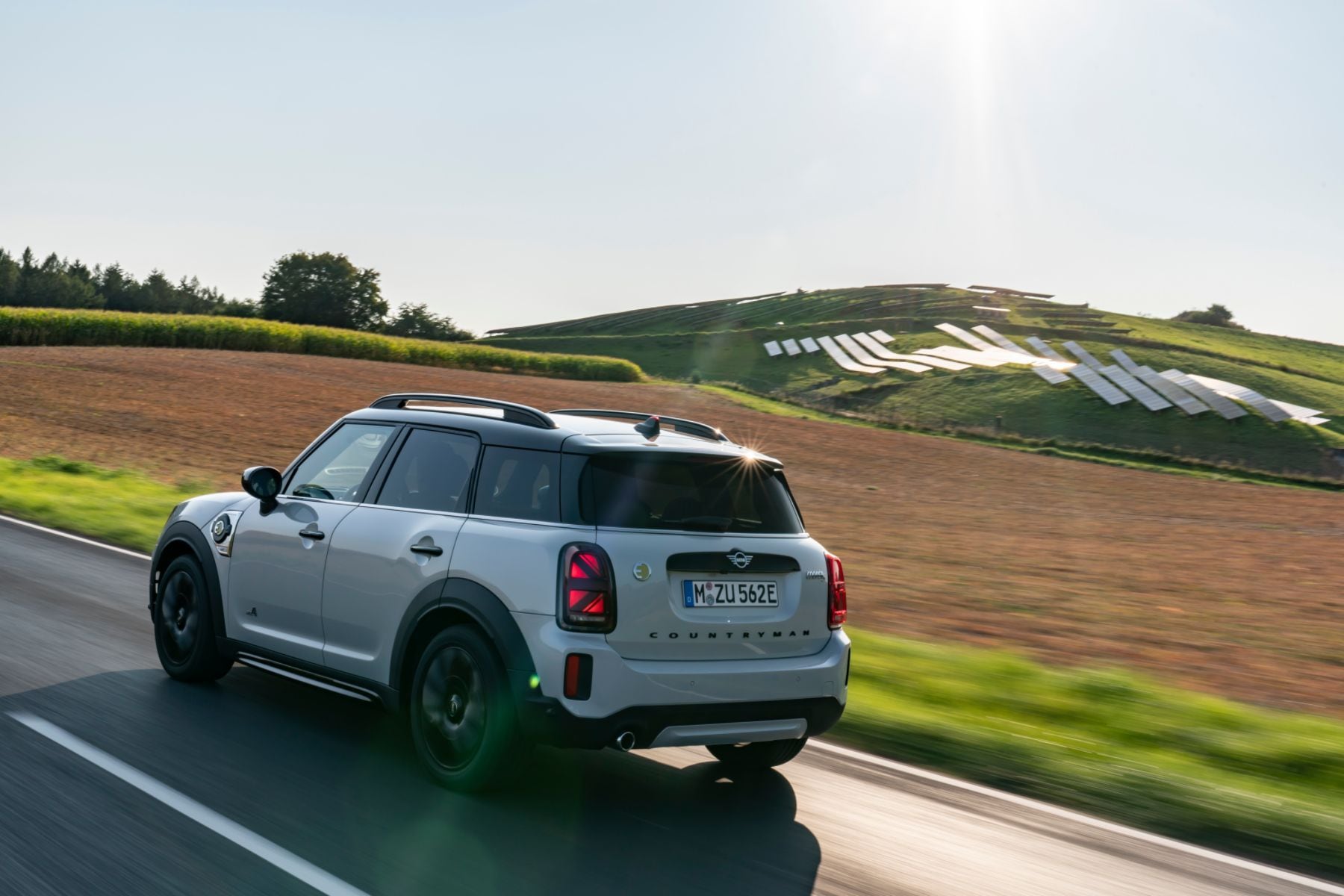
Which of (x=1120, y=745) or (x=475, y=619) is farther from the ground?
(x=475, y=619)

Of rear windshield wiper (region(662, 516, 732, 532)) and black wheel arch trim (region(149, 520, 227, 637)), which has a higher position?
rear windshield wiper (region(662, 516, 732, 532))

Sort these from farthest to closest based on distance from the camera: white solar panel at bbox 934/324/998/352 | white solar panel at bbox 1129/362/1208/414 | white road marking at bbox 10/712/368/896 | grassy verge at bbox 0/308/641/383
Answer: white solar panel at bbox 934/324/998/352, white solar panel at bbox 1129/362/1208/414, grassy verge at bbox 0/308/641/383, white road marking at bbox 10/712/368/896

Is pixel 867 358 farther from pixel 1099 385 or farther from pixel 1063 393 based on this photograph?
pixel 1063 393

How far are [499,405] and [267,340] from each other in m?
63.7

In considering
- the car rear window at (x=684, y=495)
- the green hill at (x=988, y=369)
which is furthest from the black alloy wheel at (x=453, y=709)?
the green hill at (x=988, y=369)

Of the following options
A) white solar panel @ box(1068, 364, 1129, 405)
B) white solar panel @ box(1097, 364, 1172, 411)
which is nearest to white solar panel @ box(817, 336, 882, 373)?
white solar panel @ box(1068, 364, 1129, 405)

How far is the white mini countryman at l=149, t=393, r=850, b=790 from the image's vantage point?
4941mm

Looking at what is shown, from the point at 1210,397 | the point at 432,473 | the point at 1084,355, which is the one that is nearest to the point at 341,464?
the point at 432,473

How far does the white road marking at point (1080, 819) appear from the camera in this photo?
502cm

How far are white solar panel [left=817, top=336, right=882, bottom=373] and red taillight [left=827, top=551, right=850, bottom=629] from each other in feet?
225

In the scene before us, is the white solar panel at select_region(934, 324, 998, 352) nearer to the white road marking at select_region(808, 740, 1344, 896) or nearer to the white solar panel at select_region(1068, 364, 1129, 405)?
the white solar panel at select_region(1068, 364, 1129, 405)

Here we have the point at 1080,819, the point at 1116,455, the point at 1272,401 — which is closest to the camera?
the point at 1080,819

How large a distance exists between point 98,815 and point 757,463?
9.81 feet

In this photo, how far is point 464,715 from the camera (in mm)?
5254
